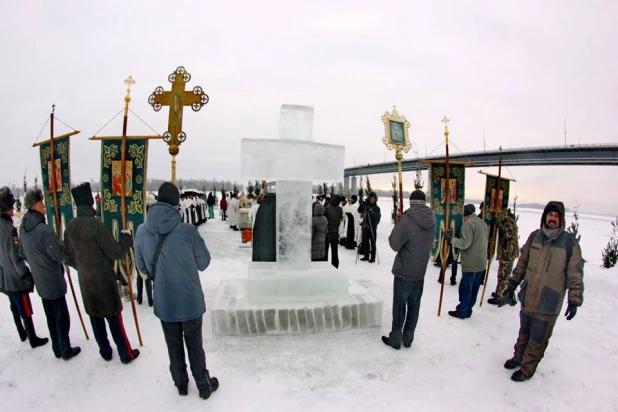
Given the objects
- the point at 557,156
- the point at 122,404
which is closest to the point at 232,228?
the point at 122,404

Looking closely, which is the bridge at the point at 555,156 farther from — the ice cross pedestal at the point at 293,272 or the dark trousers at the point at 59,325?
the dark trousers at the point at 59,325

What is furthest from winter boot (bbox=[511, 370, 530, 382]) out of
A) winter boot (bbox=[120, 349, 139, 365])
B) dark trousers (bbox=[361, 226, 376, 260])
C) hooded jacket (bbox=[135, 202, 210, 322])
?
dark trousers (bbox=[361, 226, 376, 260])

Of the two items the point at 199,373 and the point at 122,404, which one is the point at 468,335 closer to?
the point at 199,373

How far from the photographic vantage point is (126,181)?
4.49 metres

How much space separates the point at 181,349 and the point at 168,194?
1.30 m

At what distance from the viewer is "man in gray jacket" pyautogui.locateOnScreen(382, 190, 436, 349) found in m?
3.68

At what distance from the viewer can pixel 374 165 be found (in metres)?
52.8

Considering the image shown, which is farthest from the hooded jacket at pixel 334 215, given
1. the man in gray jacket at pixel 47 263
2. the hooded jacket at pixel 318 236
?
the man in gray jacket at pixel 47 263

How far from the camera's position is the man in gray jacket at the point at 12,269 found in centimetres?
348

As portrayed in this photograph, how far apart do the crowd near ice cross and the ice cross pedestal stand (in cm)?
72

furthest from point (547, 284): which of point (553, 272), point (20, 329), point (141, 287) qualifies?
point (20, 329)

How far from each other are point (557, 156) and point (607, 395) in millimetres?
34257

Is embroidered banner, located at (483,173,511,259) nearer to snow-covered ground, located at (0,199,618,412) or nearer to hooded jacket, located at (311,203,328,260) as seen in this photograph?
snow-covered ground, located at (0,199,618,412)

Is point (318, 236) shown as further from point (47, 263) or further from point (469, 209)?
point (47, 263)
